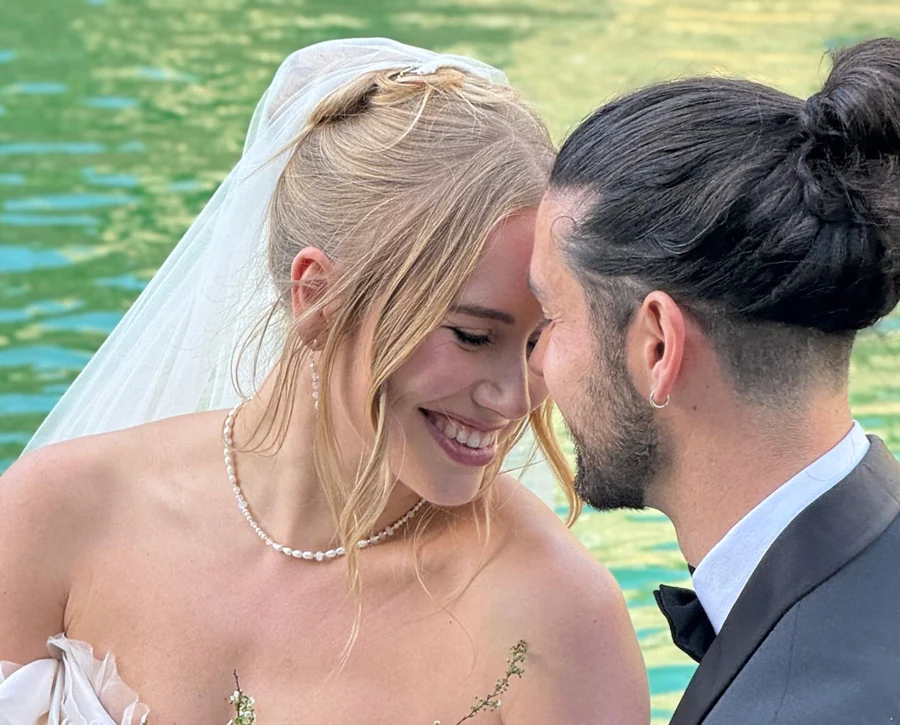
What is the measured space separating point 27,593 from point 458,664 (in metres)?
0.78

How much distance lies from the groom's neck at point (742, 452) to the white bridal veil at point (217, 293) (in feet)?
3.20

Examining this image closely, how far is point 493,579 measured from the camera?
2490 millimetres

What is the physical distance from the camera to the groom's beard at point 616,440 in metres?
1.95

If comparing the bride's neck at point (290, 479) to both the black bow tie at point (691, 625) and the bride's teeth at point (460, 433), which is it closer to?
the bride's teeth at point (460, 433)

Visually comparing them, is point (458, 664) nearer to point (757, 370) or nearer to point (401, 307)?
point (401, 307)

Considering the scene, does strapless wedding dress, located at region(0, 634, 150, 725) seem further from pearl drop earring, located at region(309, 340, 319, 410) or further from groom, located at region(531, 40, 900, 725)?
groom, located at region(531, 40, 900, 725)

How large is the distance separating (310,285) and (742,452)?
885 millimetres


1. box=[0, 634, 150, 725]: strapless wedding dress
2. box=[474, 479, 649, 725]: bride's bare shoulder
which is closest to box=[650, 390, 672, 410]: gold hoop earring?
box=[474, 479, 649, 725]: bride's bare shoulder

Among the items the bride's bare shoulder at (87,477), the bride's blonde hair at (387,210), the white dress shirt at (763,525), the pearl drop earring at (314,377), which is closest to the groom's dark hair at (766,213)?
the white dress shirt at (763,525)

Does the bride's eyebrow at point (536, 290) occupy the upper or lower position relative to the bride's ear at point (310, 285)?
upper

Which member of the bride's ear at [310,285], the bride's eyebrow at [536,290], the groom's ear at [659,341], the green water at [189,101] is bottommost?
the green water at [189,101]

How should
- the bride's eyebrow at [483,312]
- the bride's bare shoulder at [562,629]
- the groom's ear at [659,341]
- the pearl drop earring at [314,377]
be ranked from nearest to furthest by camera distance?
the groom's ear at [659,341] → the bride's eyebrow at [483,312] → the bride's bare shoulder at [562,629] → the pearl drop earring at [314,377]

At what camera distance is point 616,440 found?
1.99 meters

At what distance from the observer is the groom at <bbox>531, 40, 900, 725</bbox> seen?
177cm
